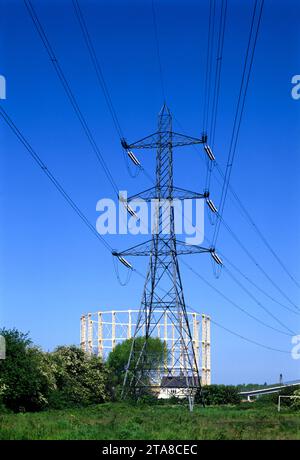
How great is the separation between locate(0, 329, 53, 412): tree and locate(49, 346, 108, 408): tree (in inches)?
386

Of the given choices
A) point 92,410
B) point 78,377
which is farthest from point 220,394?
point 92,410

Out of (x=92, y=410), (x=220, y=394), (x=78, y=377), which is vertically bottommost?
(x=92, y=410)

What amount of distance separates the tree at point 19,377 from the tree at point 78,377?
980 cm

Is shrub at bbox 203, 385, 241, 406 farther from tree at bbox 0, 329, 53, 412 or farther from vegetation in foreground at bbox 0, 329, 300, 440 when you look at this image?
tree at bbox 0, 329, 53, 412

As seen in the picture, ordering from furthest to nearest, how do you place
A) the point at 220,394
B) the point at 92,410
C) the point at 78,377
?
the point at 220,394 < the point at 78,377 < the point at 92,410

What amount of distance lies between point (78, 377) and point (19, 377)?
2835 cm

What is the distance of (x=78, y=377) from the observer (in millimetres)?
85625

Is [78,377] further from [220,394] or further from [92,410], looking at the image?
[92,410]

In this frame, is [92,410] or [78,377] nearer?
[92,410]

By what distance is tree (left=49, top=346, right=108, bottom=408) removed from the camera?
76.9 metres
